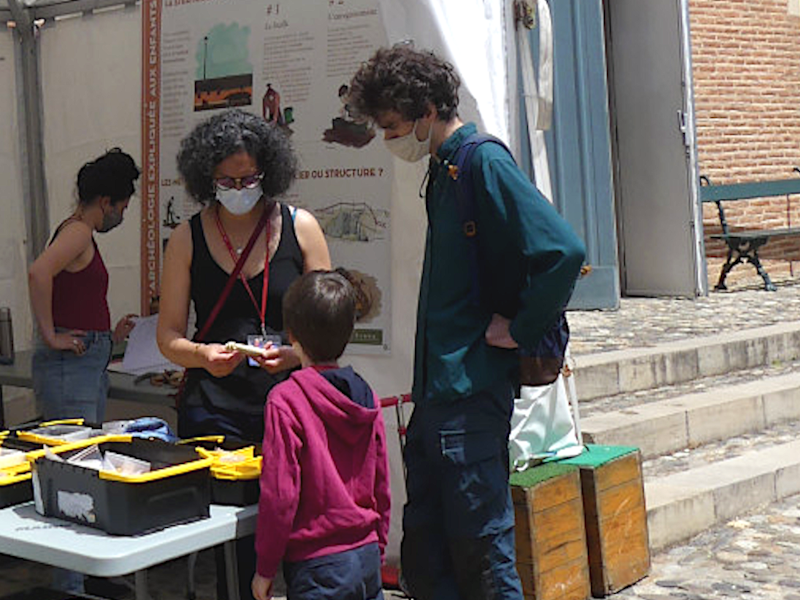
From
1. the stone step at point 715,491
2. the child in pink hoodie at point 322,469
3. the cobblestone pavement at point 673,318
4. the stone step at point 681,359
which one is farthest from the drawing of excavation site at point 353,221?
the cobblestone pavement at point 673,318

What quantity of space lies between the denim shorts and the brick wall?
8.47m

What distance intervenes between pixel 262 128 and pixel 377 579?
4.50ft

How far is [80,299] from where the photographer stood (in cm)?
460

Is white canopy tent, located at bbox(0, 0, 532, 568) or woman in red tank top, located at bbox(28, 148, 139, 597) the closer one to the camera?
woman in red tank top, located at bbox(28, 148, 139, 597)

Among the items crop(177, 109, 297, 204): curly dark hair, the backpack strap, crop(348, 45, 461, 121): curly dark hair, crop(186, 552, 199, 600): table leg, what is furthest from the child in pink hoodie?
crop(186, 552, 199, 600): table leg

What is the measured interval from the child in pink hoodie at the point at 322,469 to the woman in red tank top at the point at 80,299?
1692mm

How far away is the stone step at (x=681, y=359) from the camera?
7055 mm

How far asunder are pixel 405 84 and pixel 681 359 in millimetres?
4763

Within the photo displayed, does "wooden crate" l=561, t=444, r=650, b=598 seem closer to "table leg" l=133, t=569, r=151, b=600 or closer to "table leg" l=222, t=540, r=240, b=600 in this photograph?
"table leg" l=222, t=540, r=240, b=600

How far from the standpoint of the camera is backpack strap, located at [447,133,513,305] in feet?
10.7

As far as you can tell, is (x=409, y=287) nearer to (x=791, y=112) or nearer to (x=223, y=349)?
(x=223, y=349)

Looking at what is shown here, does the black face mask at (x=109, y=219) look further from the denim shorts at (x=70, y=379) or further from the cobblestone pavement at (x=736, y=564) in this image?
the cobblestone pavement at (x=736, y=564)

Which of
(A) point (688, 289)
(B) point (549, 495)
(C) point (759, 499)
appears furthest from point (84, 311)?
(A) point (688, 289)

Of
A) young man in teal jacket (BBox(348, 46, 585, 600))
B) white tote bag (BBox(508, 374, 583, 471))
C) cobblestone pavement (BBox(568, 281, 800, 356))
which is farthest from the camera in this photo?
cobblestone pavement (BBox(568, 281, 800, 356))
